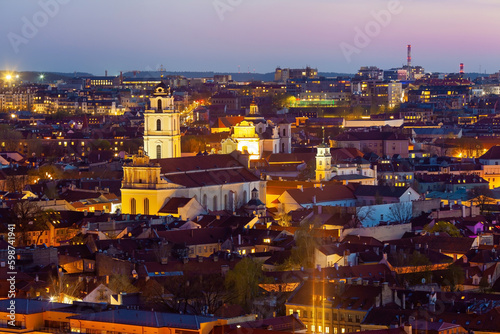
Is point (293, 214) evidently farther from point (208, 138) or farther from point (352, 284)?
point (208, 138)

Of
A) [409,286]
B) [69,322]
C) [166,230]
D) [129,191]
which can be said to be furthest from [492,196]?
[69,322]

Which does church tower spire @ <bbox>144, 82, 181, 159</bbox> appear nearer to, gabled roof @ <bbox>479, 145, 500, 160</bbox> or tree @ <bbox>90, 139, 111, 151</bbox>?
gabled roof @ <bbox>479, 145, 500, 160</bbox>

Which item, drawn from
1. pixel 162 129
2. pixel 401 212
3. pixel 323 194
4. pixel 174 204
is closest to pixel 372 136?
pixel 162 129

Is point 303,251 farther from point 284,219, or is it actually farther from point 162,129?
point 162,129

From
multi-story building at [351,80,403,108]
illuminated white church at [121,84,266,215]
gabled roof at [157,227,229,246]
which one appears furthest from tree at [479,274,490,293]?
multi-story building at [351,80,403,108]

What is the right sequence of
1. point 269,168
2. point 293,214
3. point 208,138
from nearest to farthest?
point 293,214 < point 269,168 < point 208,138
